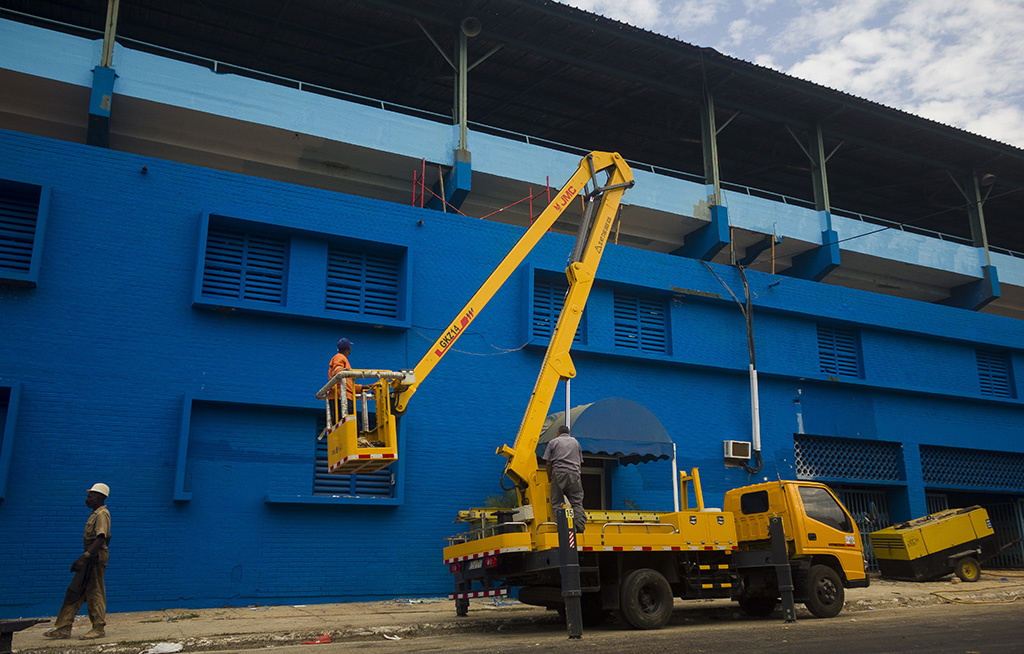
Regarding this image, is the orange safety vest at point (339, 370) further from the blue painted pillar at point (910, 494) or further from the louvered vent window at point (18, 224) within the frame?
the blue painted pillar at point (910, 494)

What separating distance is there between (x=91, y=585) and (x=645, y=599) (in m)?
7.03

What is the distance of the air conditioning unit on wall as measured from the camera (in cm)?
1738

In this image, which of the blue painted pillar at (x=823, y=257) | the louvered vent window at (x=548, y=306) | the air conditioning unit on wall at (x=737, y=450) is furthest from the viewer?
the blue painted pillar at (x=823, y=257)

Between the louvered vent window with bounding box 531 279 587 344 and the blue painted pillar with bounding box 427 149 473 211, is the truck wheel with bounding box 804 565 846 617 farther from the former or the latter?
the blue painted pillar with bounding box 427 149 473 211

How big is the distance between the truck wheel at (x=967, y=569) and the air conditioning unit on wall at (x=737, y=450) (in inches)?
200

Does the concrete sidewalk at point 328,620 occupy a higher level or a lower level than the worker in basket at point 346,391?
lower

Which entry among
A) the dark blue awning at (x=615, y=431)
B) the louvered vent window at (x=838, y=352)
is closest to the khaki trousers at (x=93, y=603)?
the dark blue awning at (x=615, y=431)

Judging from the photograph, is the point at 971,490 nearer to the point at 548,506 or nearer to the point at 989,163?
the point at 989,163

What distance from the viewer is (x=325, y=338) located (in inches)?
571

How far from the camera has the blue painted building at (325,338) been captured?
1246 cm

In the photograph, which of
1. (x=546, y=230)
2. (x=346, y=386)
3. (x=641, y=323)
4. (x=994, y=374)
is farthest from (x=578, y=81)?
(x=346, y=386)

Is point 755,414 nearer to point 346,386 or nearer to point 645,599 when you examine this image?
point 645,599

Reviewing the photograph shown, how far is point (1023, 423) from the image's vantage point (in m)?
22.4

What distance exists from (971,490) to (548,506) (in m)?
15.6
